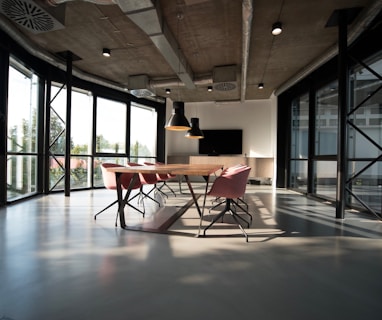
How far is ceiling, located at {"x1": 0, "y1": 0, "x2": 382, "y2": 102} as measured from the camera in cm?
335

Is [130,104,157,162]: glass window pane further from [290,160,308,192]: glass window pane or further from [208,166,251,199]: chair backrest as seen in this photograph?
[208,166,251,199]: chair backrest

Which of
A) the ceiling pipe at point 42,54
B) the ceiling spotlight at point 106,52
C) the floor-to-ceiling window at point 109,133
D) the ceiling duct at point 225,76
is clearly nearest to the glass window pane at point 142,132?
the floor-to-ceiling window at point 109,133

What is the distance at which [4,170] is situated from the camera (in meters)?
4.29

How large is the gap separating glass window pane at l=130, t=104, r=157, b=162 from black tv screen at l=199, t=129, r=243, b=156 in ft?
6.41

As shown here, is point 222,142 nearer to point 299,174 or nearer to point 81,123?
point 299,174

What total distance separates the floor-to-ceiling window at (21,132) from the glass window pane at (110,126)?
184 cm

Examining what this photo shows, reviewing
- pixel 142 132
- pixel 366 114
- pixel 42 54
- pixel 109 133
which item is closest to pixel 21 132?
pixel 42 54

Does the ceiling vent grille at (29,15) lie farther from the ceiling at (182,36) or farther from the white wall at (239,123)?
the white wall at (239,123)

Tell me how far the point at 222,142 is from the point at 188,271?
7.48 meters

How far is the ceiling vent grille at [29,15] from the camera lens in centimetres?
289

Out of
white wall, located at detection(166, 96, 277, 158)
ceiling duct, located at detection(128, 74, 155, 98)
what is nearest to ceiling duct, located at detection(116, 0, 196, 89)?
ceiling duct, located at detection(128, 74, 155, 98)

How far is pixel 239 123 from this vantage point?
30.4ft

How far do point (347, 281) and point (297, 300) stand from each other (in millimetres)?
564

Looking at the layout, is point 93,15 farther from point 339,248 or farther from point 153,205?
point 339,248
